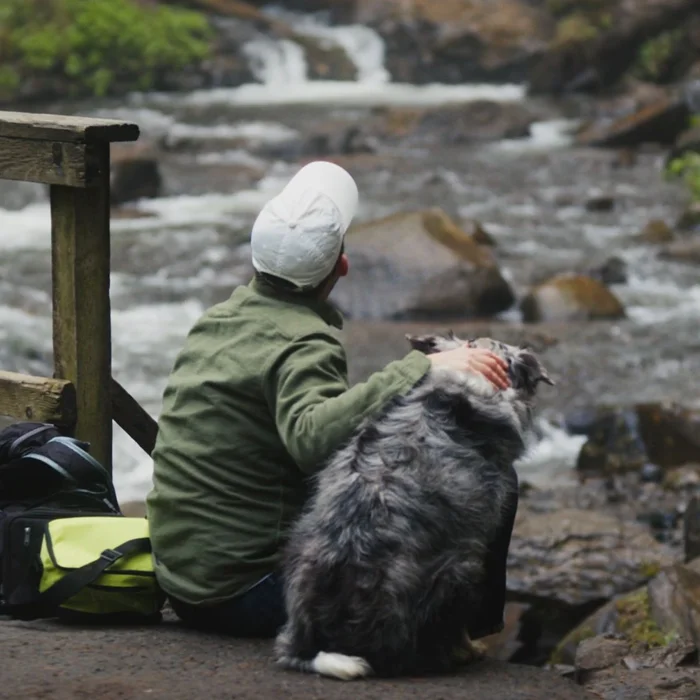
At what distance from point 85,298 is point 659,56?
66.3ft

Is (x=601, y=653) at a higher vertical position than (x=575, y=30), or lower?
lower

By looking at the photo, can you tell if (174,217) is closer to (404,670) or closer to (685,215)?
(685,215)

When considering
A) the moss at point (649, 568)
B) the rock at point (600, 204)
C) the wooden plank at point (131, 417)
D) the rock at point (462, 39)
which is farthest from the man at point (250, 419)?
the rock at point (462, 39)

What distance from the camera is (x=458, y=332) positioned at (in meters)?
11.2

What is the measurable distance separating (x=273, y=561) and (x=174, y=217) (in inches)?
468

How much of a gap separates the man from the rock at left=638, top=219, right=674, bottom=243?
1123cm

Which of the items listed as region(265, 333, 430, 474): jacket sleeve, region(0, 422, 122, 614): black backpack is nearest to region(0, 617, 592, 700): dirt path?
region(0, 422, 122, 614): black backpack

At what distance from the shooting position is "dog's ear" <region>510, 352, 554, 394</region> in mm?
3326

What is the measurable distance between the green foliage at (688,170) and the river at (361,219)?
225 mm

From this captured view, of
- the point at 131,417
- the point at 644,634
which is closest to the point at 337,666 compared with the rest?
the point at 131,417

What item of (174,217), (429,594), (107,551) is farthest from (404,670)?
(174,217)

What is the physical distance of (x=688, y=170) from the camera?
16.8m

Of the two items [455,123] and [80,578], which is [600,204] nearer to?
[455,123]

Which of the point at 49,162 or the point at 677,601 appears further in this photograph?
the point at 677,601
